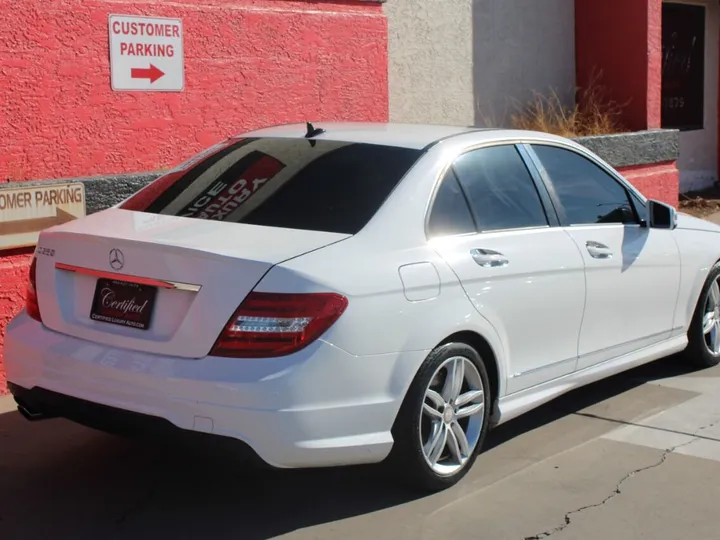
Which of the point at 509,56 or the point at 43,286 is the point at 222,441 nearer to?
the point at 43,286

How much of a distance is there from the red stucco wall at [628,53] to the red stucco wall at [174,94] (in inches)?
177

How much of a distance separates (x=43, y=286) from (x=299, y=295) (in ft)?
4.21

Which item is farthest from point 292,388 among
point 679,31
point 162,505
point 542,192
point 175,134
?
point 679,31

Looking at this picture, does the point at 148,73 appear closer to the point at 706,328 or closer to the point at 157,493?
the point at 157,493

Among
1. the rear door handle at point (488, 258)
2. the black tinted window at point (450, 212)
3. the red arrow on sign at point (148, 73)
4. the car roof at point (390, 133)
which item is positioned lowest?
the rear door handle at point (488, 258)

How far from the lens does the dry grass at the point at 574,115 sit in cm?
1217

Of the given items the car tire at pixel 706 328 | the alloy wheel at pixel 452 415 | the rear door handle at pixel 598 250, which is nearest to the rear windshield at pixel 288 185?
the alloy wheel at pixel 452 415

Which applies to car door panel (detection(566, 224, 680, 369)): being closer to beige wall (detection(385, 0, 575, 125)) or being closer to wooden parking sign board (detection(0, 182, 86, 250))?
wooden parking sign board (detection(0, 182, 86, 250))

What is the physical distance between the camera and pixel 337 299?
429 cm

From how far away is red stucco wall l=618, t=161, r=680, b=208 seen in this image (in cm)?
1213

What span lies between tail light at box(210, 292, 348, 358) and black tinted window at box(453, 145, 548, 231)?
1.34 meters

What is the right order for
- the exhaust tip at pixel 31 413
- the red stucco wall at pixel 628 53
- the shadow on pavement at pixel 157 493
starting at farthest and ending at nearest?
the red stucco wall at pixel 628 53
the exhaust tip at pixel 31 413
the shadow on pavement at pixel 157 493

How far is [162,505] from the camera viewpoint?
15.7 feet

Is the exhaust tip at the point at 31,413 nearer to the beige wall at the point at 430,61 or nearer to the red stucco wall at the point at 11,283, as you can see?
the red stucco wall at the point at 11,283
